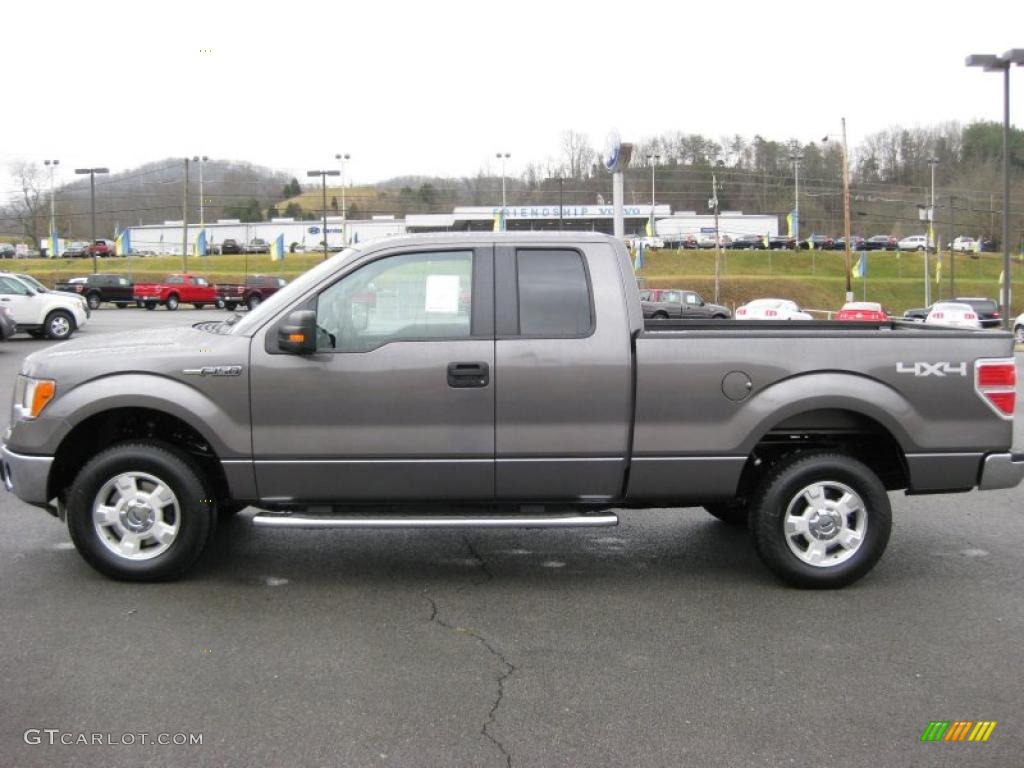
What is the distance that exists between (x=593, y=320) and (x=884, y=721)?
2494 mm

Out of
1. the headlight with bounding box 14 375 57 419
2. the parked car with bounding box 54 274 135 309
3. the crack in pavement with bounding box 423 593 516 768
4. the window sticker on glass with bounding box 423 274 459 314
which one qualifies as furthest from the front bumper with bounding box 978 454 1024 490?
the parked car with bounding box 54 274 135 309

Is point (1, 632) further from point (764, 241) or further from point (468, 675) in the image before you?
point (764, 241)

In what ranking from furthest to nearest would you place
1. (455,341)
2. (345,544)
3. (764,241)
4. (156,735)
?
(764,241)
(345,544)
(455,341)
(156,735)

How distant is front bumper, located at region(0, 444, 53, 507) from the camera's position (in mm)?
5078

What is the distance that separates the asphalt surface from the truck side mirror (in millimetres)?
1377

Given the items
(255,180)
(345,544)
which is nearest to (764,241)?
(255,180)

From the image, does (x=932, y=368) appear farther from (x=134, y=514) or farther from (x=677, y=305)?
(x=677, y=305)

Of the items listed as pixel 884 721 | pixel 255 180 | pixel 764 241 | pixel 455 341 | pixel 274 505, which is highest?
pixel 255 180

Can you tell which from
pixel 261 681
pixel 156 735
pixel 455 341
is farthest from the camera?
pixel 455 341

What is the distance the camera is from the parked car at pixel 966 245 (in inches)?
3718

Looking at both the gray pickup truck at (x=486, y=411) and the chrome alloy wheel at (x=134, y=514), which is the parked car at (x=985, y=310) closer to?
the gray pickup truck at (x=486, y=411)

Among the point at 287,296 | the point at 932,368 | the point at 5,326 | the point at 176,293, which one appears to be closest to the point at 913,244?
the point at 176,293

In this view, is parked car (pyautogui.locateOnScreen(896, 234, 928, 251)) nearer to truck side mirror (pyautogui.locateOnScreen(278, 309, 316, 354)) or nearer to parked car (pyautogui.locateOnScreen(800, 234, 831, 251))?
parked car (pyautogui.locateOnScreen(800, 234, 831, 251))

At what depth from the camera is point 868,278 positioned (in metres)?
82.1
